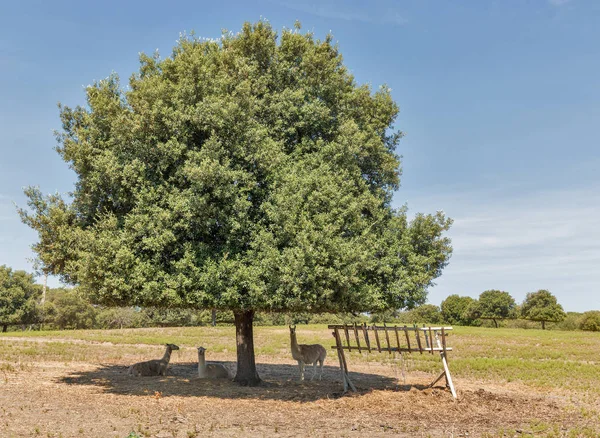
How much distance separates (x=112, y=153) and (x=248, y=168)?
19.0 ft

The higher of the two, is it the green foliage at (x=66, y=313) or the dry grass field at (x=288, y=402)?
the green foliage at (x=66, y=313)

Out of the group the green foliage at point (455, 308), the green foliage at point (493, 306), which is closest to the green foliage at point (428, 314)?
the green foliage at point (455, 308)

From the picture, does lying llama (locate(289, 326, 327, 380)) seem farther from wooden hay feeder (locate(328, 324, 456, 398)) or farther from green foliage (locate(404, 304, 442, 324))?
green foliage (locate(404, 304, 442, 324))

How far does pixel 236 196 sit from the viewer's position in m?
20.7

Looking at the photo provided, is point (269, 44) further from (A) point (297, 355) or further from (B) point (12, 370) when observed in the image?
(B) point (12, 370)

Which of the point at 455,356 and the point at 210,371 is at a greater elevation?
the point at 210,371

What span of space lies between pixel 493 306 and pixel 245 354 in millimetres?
123771

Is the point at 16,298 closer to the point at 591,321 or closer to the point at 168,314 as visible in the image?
the point at 168,314

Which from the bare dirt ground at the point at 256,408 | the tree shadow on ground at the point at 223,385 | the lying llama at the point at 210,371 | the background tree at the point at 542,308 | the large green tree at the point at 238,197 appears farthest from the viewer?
the background tree at the point at 542,308

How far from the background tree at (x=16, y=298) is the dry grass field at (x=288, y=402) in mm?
61328

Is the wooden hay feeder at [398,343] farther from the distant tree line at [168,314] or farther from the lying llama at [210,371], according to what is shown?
the distant tree line at [168,314]

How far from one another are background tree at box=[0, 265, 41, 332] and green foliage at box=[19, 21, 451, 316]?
75437 mm

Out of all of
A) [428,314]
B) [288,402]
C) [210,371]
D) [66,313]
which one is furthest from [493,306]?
[288,402]

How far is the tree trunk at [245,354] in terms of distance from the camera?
82.3 ft
